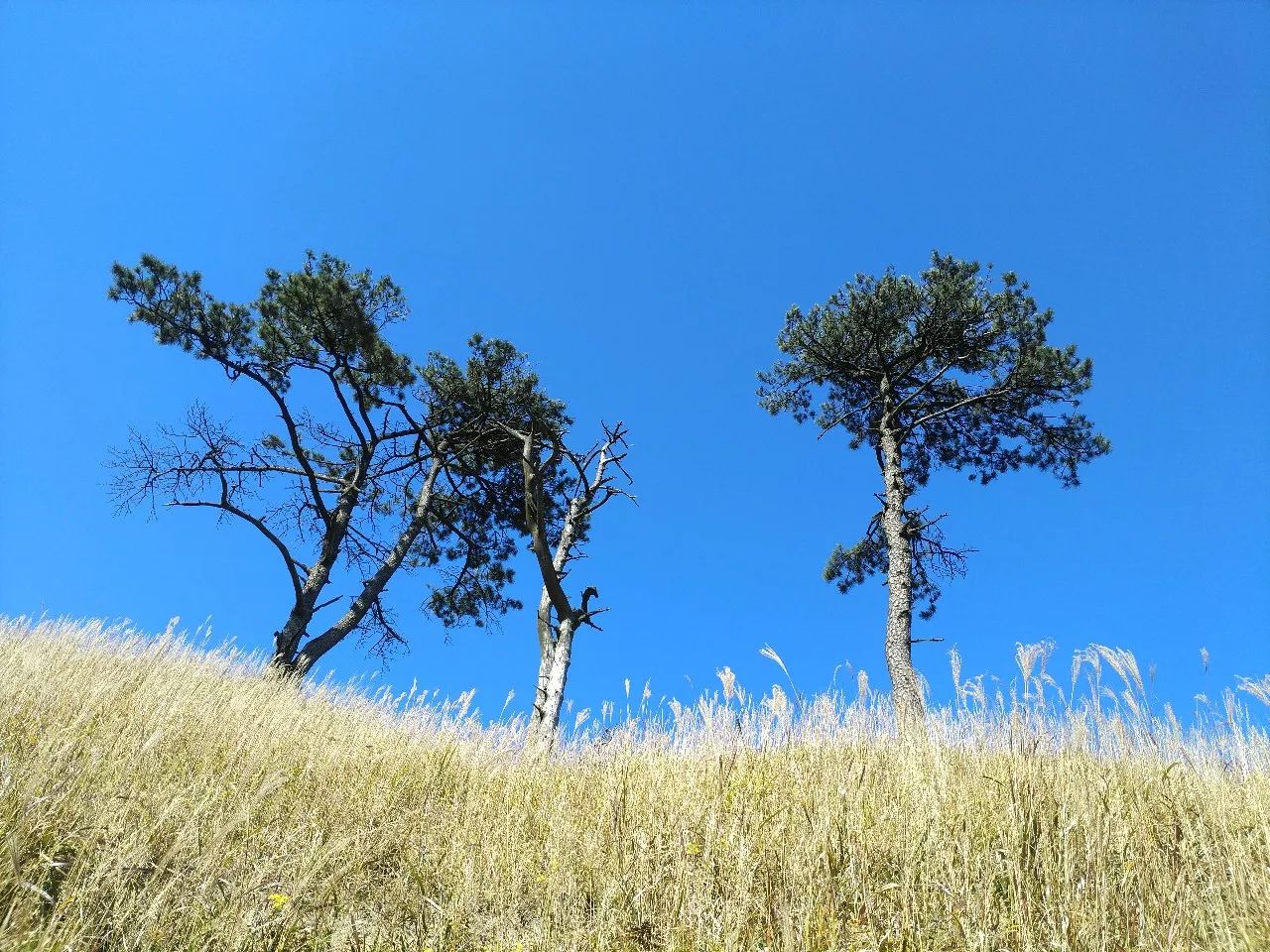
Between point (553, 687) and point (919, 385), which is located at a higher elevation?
point (919, 385)

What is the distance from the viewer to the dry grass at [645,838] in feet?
8.77

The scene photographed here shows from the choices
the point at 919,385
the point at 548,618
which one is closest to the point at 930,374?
the point at 919,385

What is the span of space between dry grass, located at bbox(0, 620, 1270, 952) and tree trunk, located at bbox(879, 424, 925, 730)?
5.09m

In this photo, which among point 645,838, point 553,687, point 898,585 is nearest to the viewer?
point 645,838

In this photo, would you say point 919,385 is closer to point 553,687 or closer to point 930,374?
point 930,374

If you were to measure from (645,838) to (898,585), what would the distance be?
8.91 metres

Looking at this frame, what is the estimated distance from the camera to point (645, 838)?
145 inches

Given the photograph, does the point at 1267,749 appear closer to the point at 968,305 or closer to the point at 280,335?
the point at 968,305

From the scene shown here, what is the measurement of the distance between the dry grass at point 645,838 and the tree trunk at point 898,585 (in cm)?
509

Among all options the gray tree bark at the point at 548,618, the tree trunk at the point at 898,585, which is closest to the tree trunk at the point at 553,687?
the gray tree bark at the point at 548,618

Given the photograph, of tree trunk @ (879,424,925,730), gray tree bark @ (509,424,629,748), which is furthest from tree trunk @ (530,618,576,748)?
tree trunk @ (879,424,925,730)

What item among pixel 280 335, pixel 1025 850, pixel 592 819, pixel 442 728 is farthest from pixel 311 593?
pixel 1025 850

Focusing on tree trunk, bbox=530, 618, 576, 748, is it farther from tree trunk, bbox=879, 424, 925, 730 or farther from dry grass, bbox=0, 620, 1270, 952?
A: tree trunk, bbox=879, 424, 925, 730

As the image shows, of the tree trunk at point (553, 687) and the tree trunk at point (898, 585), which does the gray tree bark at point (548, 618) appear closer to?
the tree trunk at point (553, 687)
